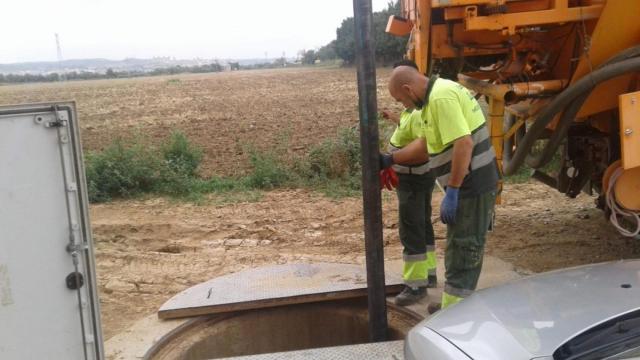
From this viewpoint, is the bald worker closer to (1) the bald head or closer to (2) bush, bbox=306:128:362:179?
(1) the bald head

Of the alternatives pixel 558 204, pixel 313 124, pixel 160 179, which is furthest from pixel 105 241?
pixel 313 124

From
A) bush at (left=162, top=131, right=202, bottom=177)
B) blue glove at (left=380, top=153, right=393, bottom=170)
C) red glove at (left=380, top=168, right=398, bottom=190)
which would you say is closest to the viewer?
blue glove at (left=380, top=153, right=393, bottom=170)

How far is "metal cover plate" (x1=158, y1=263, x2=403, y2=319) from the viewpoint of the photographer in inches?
178

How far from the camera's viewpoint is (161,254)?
20.7 ft

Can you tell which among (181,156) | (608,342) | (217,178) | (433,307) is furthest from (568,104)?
(181,156)

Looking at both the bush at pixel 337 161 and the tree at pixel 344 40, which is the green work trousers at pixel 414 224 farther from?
the tree at pixel 344 40

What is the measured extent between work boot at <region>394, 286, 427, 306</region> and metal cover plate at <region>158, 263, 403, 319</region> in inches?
6.3

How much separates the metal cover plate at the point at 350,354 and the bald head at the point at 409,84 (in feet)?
4.94

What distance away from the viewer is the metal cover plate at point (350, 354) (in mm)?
3611

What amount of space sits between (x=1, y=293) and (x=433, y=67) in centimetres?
386

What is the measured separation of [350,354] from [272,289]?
123cm

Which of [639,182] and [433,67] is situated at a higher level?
[433,67]

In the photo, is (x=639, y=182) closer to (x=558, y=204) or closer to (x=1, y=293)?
(x=558, y=204)

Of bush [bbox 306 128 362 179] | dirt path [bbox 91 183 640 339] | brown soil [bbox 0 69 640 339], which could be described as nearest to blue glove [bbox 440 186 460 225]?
brown soil [bbox 0 69 640 339]
